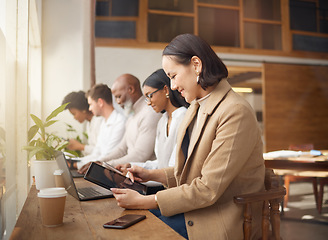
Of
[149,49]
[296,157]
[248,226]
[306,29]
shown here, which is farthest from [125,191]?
[306,29]

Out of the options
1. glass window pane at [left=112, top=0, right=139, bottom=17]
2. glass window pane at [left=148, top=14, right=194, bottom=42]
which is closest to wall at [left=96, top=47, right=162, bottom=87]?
glass window pane at [left=148, top=14, right=194, bottom=42]

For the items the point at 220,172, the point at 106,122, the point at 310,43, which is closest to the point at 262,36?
the point at 310,43

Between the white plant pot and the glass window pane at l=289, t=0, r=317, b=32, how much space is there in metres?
6.84

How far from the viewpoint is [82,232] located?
970 mm

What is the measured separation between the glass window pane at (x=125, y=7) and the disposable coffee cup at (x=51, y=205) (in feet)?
19.0

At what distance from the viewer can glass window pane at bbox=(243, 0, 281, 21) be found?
23.9 ft

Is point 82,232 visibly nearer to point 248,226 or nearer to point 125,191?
point 125,191

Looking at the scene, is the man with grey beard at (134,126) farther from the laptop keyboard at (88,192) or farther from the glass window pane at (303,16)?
the glass window pane at (303,16)

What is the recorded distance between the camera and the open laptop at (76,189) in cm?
143

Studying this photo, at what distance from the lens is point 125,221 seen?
41.0 inches

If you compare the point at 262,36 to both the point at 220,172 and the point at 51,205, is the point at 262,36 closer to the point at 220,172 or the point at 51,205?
the point at 220,172

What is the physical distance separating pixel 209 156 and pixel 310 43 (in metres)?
7.04

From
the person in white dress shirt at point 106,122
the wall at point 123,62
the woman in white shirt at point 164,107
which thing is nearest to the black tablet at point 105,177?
the woman in white shirt at point 164,107

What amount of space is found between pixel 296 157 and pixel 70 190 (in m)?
2.55
